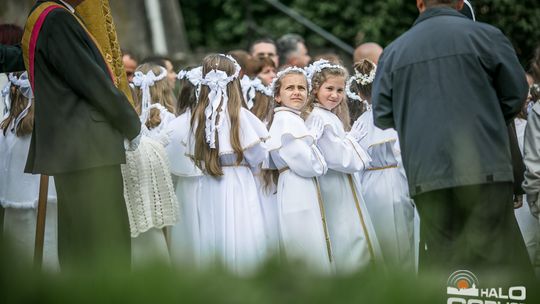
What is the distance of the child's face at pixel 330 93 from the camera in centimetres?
739

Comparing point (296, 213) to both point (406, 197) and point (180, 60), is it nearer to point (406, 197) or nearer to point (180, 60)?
A: point (406, 197)

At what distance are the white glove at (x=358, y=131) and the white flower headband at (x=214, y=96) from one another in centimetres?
117

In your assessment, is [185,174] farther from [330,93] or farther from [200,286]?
[200,286]

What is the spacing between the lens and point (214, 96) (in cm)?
704

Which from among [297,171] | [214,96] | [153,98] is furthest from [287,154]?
[153,98]

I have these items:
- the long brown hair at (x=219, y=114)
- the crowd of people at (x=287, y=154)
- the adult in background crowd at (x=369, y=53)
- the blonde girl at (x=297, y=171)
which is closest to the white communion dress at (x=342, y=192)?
the crowd of people at (x=287, y=154)

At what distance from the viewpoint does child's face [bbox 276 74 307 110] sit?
7242 mm

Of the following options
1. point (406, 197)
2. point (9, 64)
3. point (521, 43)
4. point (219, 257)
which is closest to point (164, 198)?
point (9, 64)

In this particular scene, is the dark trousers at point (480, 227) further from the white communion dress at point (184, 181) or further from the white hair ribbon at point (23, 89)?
the white hair ribbon at point (23, 89)

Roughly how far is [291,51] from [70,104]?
20.0 ft

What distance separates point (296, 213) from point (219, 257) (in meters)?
5.27

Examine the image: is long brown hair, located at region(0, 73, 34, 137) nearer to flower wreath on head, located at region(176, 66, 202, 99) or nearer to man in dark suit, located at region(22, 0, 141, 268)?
flower wreath on head, located at region(176, 66, 202, 99)

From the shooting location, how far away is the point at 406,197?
24.9ft

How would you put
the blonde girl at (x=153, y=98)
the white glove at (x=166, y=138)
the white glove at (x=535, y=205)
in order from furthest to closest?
the blonde girl at (x=153, y=98)
the white glove at (x=166, y=138)
the white glove at (x=535, y=205)
